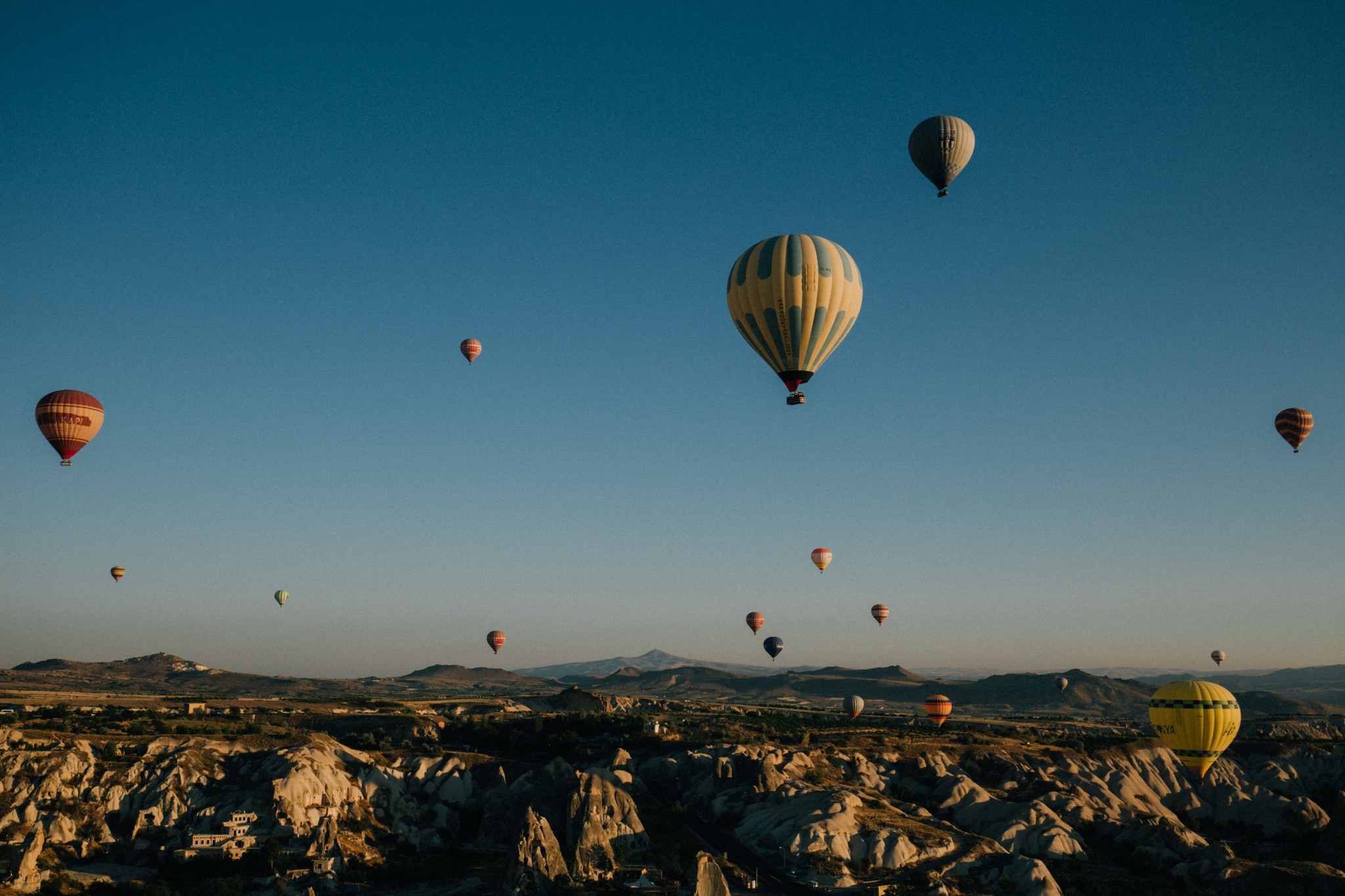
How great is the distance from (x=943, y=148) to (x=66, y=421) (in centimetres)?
7491

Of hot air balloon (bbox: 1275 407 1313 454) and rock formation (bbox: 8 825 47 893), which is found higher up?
hot air balloon (bbox: 1275 407 1313 454)

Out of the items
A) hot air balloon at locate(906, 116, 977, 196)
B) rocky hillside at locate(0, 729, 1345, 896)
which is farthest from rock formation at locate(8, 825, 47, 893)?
hot air balloon at locate(906, 116, 977, 196)

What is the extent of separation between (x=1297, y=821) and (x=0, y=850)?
352 feet

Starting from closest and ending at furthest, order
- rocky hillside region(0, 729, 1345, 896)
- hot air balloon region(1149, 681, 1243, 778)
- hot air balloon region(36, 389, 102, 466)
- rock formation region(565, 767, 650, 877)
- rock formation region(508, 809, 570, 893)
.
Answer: rock formation region(508, 809, 570, 893), rocky hillside region(0, 729, 1345, 896), rock formation region(565, 767, 650, 877), hot air balloon region(1149, 681, 1243, 778), hot air balloon region(36, 389, 102, 466)

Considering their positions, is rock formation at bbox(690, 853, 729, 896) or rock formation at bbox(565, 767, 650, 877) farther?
rock formation at bbox(565, 767, 650, 877)

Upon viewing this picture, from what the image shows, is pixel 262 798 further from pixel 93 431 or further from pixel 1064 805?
pixel 1064 805

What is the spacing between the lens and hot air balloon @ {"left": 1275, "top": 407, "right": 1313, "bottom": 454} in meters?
90.5

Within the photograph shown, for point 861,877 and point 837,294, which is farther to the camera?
point 861,877

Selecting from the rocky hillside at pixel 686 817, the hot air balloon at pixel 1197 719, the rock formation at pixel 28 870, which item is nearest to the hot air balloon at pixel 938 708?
the rocky hillside at pixel 686 817

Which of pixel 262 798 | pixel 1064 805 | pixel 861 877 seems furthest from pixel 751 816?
pixel 262 798

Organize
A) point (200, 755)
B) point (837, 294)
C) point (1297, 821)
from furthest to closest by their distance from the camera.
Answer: point (1297, 821) → point (200, 755) → point (837, 294)

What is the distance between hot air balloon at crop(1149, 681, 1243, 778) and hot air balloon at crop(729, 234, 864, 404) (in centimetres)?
3806

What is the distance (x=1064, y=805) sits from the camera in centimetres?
8238

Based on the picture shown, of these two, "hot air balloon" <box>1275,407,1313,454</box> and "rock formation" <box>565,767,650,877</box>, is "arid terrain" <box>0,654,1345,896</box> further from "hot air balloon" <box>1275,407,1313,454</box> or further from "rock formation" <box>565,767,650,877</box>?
"hot air balloon" <box>1275,407,1313,454</box>
